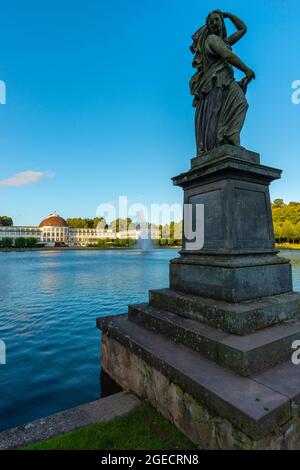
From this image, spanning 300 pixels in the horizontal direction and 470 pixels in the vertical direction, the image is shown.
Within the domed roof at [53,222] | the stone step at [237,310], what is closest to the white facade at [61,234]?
the domed roof at [53,222]

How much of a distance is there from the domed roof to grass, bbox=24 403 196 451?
136 metres

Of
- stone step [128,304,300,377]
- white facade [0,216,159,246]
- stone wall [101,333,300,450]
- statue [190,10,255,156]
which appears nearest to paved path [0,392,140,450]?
stone wall [101,333,300,450]

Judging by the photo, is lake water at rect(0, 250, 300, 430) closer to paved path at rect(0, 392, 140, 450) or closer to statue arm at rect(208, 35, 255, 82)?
paved path at rect(0, 392, 140, 450)

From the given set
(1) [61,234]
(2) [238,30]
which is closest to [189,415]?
(2) [238,30]

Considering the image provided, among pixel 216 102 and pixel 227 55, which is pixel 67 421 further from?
pixel 227 55

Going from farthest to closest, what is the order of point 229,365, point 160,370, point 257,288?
point 257,288 < point 160,370 < point 229,365

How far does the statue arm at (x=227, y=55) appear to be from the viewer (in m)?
4.12

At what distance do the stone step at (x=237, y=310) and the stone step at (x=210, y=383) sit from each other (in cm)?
47

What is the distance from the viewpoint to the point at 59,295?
12.7 m

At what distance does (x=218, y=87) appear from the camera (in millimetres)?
4301

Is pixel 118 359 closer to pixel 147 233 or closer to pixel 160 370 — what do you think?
pixel 160 370
